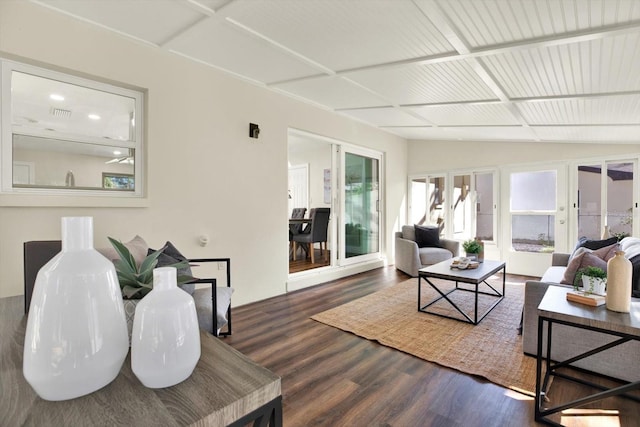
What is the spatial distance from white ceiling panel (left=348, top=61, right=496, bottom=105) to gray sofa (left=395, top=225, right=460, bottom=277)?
7.99 ft

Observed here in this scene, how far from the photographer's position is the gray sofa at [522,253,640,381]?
6.59ft

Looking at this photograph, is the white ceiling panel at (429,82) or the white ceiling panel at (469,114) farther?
the white ceiling panel at (469,114)

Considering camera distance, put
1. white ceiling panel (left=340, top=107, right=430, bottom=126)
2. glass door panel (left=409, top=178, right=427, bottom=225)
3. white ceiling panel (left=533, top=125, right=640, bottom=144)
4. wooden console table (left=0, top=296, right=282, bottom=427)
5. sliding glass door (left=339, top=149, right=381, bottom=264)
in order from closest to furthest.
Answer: wooden console table (left=0, top=296, right=282, bottom=427), white ceiling panel (left=533, top=125, right=640, bottom=144), white ceiling panel (left=340, top=107, right=430, bottom=126), sliding glass door (left=339, top=149, right=381, bottom=264), glass door panel (left=409, top=178, right=427, bottom=225)

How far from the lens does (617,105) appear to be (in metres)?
2.78

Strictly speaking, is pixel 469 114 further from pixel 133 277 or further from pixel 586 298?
pixel 133 277

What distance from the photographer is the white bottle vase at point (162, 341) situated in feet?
2.14

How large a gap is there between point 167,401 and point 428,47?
2.53m

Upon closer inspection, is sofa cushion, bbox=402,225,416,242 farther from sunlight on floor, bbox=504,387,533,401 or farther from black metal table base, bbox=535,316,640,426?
sunlight on floor, bbox=504,387,533,401

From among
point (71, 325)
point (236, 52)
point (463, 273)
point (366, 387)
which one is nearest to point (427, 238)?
point (463, 273)

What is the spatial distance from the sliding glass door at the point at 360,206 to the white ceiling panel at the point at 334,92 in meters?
1.16

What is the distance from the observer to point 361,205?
5.55 m

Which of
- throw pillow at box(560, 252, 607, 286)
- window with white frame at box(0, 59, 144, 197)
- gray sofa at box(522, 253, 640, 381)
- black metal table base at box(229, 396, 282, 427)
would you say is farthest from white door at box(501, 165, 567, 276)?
black metal table base at box(229, 396, 282, 427)

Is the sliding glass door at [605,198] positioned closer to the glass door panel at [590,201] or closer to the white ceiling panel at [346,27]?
the glass door panel at [590,201]

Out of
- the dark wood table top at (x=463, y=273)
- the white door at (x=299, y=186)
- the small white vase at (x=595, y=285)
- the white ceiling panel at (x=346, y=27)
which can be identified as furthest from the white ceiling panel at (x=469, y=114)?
the white door at (x=299, y=186)
